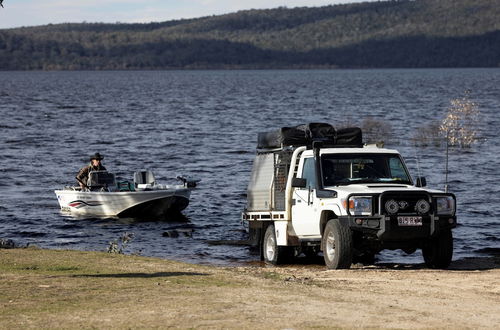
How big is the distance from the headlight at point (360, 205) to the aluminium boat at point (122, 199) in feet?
48.3

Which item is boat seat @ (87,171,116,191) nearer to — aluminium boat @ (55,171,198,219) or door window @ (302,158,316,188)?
aluminium boat @ (55,171,198,219)

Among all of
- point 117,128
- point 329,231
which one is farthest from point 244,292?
point 117,128

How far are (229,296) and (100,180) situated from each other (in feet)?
62.6

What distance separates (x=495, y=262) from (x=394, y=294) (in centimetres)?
678

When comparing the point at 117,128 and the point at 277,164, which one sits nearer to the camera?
the point at 277,164

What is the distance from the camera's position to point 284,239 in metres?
20.2

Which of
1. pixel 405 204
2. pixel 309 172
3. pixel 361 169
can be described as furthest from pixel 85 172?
pixel 405 204

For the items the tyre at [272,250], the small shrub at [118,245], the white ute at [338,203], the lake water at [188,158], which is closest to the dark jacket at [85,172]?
the lake water at [188,158]

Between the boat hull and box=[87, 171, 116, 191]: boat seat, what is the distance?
33 cm

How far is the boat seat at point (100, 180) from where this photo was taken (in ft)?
107

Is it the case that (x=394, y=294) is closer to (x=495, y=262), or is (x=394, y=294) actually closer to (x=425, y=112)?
(x=495, y=262)

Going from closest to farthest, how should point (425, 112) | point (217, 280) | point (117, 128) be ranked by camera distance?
point (217, 280) < point (117, 128) < point (425, 112)

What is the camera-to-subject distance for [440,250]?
19.1 m

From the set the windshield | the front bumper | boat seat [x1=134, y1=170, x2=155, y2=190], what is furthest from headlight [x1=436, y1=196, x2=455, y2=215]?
boat seat [x1=134, y1=170, x2=155, y2=190]
